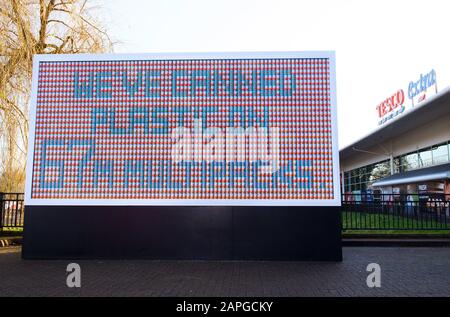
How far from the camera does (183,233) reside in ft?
33.9

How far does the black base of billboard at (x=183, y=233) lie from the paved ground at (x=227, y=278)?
348 millimetres

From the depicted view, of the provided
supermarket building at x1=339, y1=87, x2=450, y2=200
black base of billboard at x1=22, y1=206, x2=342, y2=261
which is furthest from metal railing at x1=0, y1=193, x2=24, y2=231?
supermarket building at x1=339, y1=87, x2=450, y2=200

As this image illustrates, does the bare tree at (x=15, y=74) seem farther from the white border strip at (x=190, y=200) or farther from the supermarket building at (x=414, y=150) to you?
the supermarket building at (x=414, y=150)

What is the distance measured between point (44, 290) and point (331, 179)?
6.75 metres

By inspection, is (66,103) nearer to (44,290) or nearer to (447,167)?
(44,290)

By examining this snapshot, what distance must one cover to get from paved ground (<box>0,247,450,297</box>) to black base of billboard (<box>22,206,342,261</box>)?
1.14ft

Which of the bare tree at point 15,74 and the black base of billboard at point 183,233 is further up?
the bare tree at point 15,74

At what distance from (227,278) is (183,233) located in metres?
2.38

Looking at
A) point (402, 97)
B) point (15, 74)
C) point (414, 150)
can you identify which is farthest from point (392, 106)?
point (15, 74)

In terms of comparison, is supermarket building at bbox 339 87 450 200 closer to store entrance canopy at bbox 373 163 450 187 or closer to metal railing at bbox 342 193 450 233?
store entrance canopy at bbox 373 163 450 187

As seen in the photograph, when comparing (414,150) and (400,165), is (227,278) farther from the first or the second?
(400,165)

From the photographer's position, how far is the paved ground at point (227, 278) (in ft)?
23.7

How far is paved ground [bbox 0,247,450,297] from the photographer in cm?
723

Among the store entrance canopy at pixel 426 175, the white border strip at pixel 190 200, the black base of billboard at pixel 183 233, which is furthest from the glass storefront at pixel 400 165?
the black base of billboard at pixel 183 233
